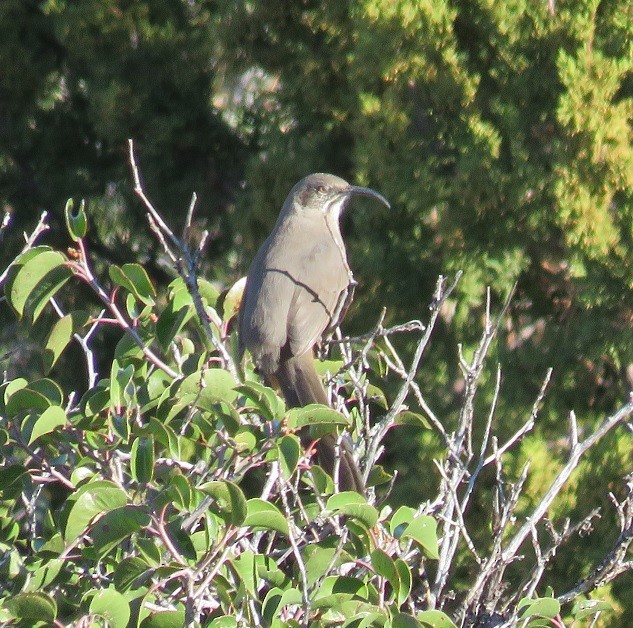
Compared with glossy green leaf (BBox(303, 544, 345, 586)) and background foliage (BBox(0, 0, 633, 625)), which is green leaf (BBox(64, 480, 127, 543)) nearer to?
glossy green leaf (BBox(303, 544, 345, 586))

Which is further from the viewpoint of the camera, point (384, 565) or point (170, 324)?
point (170, 324)

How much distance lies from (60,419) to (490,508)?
262cm

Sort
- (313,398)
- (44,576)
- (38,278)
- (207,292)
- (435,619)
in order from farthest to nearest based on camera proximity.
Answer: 1. (313,398)
2. (207,292)
3. (38,278)
4. (44,576)
5. (435,619)

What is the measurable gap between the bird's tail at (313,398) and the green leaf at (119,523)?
3.00ft

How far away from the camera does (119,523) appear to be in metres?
2.51

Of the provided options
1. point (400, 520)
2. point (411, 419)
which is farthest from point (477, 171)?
point (400, 520)

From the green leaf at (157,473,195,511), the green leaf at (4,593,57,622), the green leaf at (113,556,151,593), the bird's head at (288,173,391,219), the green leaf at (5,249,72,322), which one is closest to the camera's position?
the green leaf at (4,593,57,622)

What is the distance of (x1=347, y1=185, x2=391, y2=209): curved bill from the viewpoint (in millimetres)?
4730

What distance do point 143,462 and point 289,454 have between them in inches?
14.2

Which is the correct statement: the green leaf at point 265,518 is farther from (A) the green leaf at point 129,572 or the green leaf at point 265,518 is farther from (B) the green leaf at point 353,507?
(A) the green leaf at point 129,572

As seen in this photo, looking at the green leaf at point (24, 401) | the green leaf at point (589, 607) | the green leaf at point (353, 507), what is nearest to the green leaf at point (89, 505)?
the green leaf at point (24, 401)

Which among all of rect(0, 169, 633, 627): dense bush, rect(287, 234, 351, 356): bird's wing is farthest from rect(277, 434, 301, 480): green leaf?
rect(287, 234, 351, 356): bird's wing

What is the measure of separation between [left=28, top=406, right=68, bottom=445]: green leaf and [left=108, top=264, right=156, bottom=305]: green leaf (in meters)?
0.62

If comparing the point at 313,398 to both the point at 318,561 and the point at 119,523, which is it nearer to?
the point at 318,561
